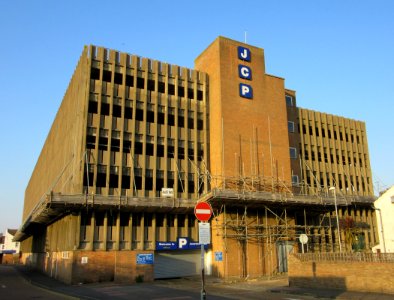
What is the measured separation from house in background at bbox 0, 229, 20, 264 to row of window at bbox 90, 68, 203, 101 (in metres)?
87.6

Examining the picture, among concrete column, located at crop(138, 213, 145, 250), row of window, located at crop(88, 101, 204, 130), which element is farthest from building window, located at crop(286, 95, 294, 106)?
concrete column, located at crop(138, 213, 145, 250)

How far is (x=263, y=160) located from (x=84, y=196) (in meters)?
19.7

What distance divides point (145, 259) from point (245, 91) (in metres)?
21.6

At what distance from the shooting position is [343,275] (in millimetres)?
23250

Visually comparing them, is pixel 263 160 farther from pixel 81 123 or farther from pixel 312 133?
pixel 81 123

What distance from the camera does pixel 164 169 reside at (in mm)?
40031

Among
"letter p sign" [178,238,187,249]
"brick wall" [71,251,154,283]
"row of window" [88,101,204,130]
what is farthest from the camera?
"row of window" [88,101,204,130]

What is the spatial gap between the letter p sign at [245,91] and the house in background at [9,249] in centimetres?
9297

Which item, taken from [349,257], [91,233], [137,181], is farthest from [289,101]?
[349,257]

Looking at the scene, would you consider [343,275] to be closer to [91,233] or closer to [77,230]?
[91,233]

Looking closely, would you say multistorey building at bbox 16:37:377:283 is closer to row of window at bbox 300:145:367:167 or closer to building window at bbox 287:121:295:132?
row of window at bbox 300:145:367:167

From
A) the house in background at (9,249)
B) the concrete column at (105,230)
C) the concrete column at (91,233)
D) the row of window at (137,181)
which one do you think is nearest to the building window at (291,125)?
the row of window at (137,181)

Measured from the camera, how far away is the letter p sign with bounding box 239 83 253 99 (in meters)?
43.7

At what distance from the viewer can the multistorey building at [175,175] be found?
35531 mm
